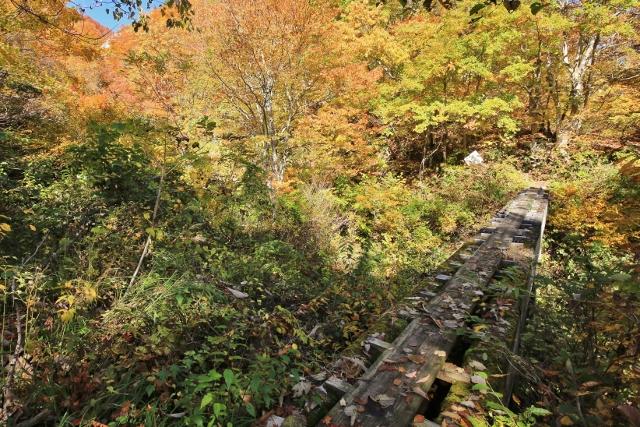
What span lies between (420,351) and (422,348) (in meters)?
0.05

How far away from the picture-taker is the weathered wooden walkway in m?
2.06

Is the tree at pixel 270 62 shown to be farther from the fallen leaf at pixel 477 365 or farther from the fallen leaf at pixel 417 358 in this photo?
the fallen leaf at pixel 477 365

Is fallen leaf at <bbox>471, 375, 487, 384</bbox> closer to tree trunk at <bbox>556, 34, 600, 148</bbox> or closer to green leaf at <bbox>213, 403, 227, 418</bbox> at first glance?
green leaf at <bbox>213, 403, 227, 418</bbox>

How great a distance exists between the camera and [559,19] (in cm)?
1105

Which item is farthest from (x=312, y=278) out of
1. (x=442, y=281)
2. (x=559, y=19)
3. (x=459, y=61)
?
(x=559, y=19)

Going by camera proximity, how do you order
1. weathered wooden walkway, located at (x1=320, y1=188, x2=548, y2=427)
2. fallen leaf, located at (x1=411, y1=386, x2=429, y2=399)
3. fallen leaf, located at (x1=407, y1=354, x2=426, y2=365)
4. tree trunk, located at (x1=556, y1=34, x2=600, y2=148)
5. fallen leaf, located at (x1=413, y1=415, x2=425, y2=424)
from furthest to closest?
tree trunk, located at (x1=556, y1=34, x2=600, y2=148), fallen leaf, located at (x1=407, y1=354, x2=426, y2=365), fallen leaf, located at (x1=411, y1=386, x2=429, y2=399), weathered wooden walkway, located at (x1=320, y1=188, x2=548, y2=427), fallen leaf, located at (x1=413, y1=415, x2=425, y2=424)

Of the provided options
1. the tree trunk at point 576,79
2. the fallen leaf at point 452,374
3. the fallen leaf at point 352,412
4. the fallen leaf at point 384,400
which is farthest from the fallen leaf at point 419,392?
the tree trunk at point 576,79

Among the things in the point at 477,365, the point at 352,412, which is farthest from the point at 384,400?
the point at 477,365

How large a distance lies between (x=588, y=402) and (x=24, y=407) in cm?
328

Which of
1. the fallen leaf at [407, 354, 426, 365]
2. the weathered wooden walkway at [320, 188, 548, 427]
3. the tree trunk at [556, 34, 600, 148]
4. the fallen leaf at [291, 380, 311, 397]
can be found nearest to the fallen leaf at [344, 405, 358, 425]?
the weathered wooden walkway at [320, 188, 548, 427]

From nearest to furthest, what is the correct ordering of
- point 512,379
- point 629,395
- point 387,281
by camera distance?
1. point 629,395
2. point 512,379
3. point 387,281

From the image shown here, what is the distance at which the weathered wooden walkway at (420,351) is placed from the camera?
206 cm

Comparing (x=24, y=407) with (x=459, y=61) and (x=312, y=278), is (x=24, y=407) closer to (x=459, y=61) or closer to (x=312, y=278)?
(x=312, y=278)

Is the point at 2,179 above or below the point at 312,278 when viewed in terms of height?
above
